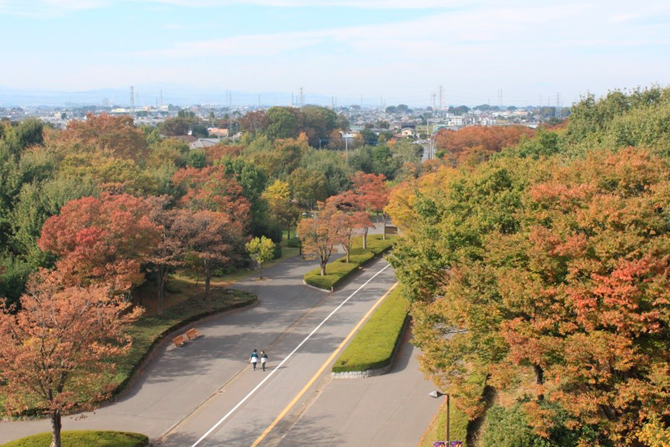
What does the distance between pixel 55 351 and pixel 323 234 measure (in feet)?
69.2

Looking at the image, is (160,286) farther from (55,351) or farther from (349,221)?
(55,351)

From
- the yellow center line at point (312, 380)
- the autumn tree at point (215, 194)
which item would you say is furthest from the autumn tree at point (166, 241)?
the yellow center line at point (312, 380)

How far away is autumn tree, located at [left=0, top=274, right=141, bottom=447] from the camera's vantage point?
1578 centimetres

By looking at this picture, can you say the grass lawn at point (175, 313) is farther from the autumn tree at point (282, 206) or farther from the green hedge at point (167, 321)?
the autumn tree at point (282, 206)

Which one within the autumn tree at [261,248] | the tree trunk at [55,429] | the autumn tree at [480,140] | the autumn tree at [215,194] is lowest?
the tree trunk at [55,429]

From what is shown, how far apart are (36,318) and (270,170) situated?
4199 cm

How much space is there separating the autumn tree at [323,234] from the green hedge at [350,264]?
2.77ft

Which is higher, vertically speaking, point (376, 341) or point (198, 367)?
point (376, 341)

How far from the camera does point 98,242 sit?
24156mm

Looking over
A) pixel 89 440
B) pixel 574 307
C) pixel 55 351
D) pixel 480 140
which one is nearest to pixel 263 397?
pixel 89 440

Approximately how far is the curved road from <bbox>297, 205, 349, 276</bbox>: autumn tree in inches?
270

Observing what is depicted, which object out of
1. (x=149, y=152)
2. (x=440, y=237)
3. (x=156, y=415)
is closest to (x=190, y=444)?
(x=156, y=415)

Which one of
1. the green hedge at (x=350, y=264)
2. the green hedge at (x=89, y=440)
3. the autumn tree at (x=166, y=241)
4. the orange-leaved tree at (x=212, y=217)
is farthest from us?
the green hedge at (x=350, y=264)

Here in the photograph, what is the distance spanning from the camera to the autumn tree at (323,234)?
3600 cm
